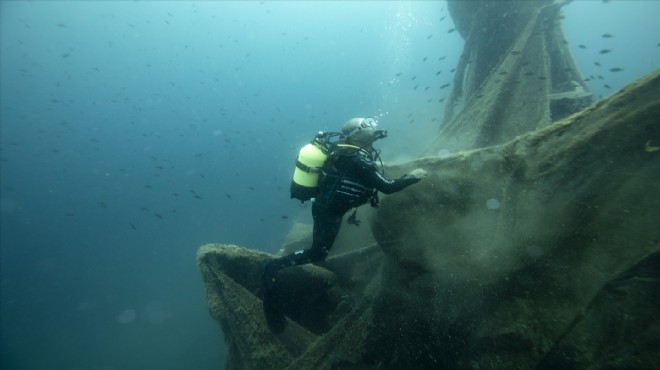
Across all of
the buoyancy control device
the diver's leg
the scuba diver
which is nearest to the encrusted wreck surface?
the diver's leg

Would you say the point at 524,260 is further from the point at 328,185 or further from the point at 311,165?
the point at 311,165

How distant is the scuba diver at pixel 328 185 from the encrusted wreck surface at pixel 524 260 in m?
0.60

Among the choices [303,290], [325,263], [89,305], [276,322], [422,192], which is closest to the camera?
[422,192]

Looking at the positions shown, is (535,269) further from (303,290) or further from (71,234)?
(71,234)

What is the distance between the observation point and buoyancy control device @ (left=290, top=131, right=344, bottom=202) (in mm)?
4762

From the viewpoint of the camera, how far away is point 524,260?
302cm

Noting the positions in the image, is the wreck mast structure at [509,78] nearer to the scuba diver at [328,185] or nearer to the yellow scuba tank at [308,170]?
the scuba diver at [328,185]

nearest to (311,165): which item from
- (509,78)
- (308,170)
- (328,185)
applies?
(308,170)

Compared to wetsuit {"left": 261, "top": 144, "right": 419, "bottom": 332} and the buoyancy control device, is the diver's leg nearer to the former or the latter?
wetsuit {"left": 261, "top": 144, "right": 419, "bottom": 332}

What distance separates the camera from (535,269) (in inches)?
116

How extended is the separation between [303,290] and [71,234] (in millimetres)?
119122

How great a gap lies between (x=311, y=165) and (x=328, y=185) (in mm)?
367

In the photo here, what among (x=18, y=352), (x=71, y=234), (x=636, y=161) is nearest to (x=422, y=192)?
(x=636, y=161)

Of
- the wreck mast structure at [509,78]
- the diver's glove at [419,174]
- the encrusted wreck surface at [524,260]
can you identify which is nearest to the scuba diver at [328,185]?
the encrusted wreck surface at [524,260]
